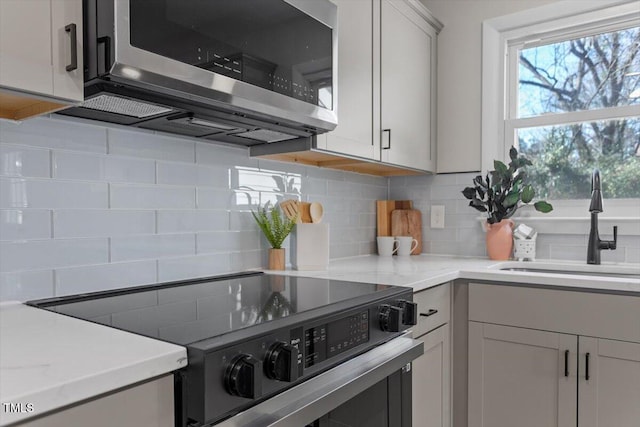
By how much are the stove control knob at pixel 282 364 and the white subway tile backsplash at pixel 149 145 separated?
0.82m

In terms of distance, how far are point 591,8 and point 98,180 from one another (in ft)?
7.63

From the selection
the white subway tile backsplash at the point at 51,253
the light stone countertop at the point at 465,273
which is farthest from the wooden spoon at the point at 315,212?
the white subway tile backsplash at the point at 51,253

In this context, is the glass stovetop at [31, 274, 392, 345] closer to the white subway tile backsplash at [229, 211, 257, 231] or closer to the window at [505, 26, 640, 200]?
the white subway tile backsplash at [229, 211, 257, 231]

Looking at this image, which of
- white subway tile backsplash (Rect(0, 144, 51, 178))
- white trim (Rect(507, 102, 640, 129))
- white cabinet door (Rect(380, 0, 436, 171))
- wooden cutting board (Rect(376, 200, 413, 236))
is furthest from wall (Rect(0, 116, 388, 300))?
white trim (Rect(507, 102, 640, 129))

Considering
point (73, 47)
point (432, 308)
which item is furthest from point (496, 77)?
point (73, 47)

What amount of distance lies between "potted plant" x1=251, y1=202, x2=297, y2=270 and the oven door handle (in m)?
0.60

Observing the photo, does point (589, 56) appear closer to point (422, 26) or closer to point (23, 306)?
point (422, 26)

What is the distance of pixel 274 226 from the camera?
5.79ft

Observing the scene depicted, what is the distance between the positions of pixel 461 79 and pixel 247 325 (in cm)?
212

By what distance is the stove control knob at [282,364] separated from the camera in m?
0.85

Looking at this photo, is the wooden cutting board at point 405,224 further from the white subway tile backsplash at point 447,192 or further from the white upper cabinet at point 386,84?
the white upper cabinet at point 386,84

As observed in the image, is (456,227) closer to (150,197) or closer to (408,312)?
(408,312)

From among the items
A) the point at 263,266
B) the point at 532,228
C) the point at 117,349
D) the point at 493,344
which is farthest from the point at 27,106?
the point at 532,228

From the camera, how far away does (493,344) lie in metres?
1.80
